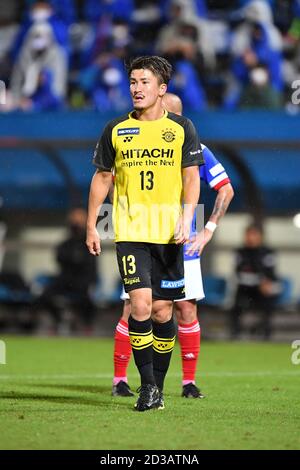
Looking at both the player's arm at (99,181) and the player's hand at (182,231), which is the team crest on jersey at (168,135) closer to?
the player's arm at (99,181)

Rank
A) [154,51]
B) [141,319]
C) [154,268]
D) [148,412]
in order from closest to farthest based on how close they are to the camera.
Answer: [148,412] < [141,319] < [154,268] < [154,51]

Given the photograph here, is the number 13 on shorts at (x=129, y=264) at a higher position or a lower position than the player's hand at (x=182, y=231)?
lower

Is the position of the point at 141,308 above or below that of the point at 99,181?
below

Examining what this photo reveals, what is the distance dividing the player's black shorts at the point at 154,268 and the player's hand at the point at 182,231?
82mm

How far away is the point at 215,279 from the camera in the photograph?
627 inches

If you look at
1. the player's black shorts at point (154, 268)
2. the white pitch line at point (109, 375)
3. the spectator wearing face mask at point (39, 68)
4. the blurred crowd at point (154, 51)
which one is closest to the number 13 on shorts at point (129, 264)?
the player's black shorts at point (154, 268)

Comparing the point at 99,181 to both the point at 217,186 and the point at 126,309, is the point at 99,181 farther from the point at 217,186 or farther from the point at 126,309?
the point at 126,309

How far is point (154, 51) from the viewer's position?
1747 centimetres

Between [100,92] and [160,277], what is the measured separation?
9780 mm

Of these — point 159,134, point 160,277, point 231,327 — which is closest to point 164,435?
point 160,277

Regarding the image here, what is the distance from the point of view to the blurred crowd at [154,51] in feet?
53.4

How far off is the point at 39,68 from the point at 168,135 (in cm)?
A: 1008

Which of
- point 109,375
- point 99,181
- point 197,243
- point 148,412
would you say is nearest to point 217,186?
point 197,243

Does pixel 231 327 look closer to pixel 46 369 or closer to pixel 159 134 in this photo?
pixel 46 369
